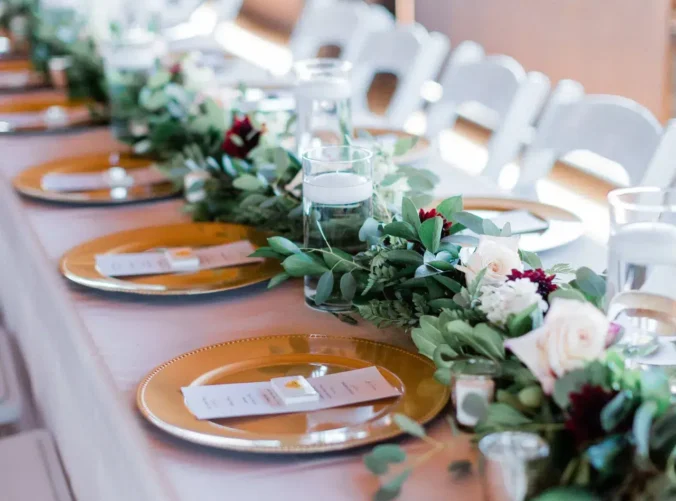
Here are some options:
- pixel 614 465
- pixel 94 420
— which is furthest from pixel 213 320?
pixel 614 465

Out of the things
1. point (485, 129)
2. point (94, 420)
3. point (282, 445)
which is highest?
point (282, 445)

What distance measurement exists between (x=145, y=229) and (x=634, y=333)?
Answer: 35.9 inches

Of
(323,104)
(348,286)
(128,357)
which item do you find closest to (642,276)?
(348,286)

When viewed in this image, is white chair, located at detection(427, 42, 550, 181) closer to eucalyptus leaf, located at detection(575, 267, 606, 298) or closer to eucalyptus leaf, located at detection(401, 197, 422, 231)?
eucalyptus leaf, located at detection(401, 197, 422, 231)

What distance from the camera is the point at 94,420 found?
1161 millimetres

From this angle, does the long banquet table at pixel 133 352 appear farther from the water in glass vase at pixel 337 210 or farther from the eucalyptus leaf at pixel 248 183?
the eucalyptus leaf at pixel 248 183

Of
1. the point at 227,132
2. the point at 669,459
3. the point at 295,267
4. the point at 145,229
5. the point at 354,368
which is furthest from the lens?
the point at 227,132

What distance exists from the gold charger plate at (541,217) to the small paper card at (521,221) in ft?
0.03

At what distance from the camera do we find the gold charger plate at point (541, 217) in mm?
1497

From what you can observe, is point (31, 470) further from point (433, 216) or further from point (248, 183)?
point (433, 216)

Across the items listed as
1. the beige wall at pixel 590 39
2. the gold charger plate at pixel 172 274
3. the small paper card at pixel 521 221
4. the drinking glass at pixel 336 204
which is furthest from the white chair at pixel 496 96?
the beige wall at pixel 590 39

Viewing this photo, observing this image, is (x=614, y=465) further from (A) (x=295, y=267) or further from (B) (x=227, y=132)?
(B) (x=227, y=132)

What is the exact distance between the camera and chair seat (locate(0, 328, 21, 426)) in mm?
1818

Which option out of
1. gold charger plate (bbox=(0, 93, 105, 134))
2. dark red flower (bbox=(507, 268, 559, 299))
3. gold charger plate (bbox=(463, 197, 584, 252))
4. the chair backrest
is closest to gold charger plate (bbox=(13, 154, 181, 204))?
gold charger plate (bbox=(0, 93, 105, 134))
